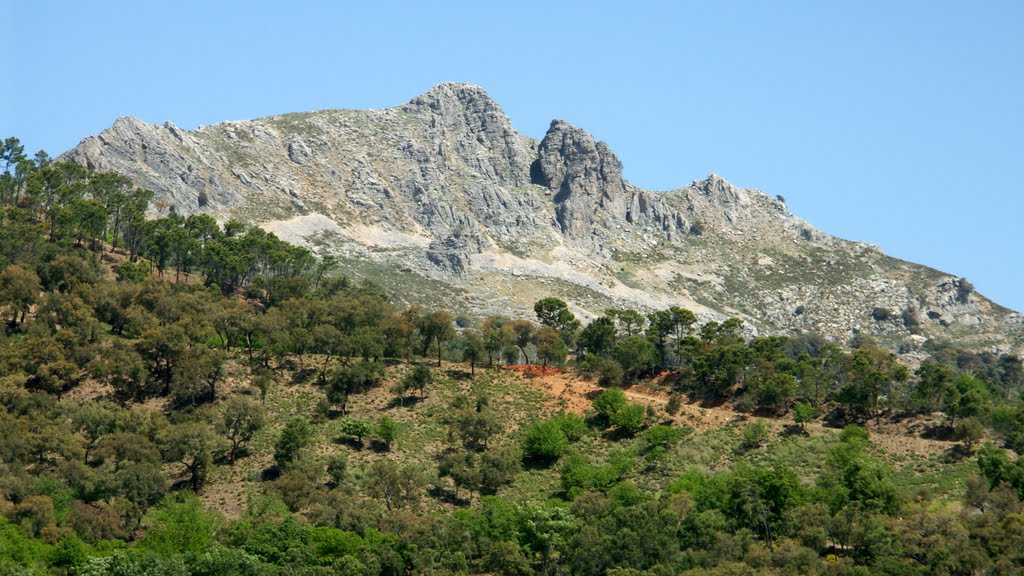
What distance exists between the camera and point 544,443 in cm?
12075

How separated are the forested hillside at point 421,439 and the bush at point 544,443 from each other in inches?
12.2

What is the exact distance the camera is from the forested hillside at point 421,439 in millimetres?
94125

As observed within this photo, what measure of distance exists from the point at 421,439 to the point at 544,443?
12813 millimetres

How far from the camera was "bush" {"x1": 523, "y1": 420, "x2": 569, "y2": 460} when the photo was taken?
396ft

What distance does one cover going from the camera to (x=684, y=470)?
11731 centimetres

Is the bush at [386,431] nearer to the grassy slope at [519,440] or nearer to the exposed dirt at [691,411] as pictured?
the grassy slope at [519,440]

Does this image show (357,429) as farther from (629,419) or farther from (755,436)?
(755,436)

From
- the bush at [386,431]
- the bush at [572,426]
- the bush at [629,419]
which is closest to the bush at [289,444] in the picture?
the bush at [386,431]

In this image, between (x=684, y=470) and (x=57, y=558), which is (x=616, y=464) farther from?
(x=57, y=558)

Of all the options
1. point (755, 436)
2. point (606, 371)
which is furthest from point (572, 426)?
point (755, 436)

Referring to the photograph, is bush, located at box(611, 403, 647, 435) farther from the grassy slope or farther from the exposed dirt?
the exposed dirt

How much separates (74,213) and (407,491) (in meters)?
70.1

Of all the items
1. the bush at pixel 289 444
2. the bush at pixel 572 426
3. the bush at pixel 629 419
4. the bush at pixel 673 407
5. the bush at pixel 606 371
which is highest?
the bush at pixel 606 371

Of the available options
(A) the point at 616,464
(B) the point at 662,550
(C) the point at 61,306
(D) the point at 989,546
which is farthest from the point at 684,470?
(C) the point at 61,306
